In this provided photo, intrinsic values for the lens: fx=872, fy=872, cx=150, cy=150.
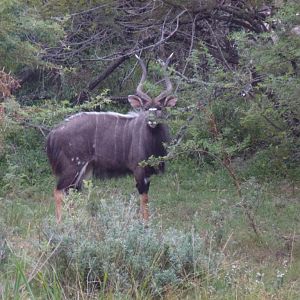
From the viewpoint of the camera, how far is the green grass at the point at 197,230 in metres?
5.83

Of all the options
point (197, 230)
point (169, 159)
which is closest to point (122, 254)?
point (197, 230)

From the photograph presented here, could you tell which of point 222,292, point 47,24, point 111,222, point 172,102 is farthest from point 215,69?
point 222,292

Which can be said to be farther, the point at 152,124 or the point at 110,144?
the point at 110,144

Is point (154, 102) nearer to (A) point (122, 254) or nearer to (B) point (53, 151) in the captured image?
(B) point (53, 151)

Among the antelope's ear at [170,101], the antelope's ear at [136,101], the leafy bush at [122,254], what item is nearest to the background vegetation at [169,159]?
the leafy bush at [122,254]

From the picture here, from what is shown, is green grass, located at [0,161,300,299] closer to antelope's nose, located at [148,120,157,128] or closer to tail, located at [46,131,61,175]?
tail, located at [46,131,61,175]

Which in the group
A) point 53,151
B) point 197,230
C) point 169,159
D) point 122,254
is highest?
point 122,254

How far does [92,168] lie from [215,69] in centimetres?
208

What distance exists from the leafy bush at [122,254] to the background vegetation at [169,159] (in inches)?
0.4

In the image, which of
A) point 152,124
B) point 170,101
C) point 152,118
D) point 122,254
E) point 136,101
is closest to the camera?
point 122,254

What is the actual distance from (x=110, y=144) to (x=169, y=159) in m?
1.11

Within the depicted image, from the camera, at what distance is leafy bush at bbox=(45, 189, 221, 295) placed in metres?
6.03

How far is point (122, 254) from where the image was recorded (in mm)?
6184

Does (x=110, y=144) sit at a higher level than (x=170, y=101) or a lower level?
lower
